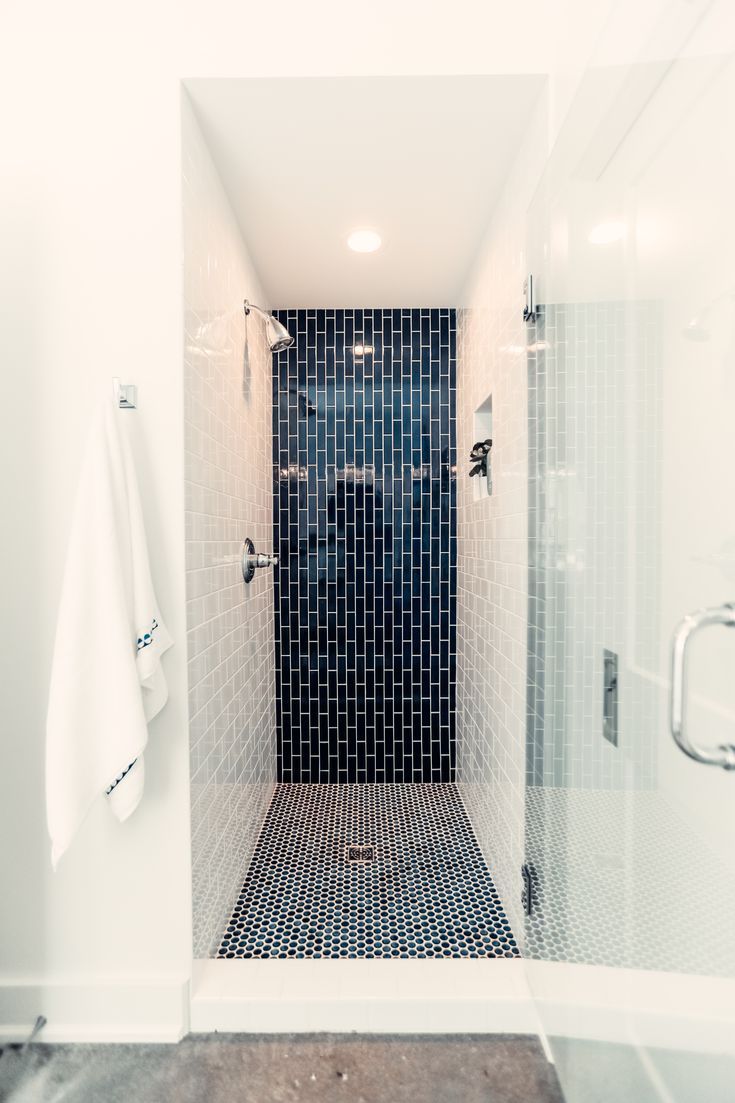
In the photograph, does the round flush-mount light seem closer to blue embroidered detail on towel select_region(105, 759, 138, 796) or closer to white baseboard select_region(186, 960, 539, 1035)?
blue embroidered detail on towel select_region(105, 759, 138, 796)

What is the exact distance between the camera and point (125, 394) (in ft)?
4.76

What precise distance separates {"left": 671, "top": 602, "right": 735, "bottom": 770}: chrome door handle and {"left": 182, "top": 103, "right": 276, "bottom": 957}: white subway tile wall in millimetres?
1145

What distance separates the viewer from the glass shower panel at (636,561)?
29.5 inches

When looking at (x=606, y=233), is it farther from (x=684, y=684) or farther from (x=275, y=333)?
(x=275, y=333)

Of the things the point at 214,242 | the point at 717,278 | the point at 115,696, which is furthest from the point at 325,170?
the point at 115,696

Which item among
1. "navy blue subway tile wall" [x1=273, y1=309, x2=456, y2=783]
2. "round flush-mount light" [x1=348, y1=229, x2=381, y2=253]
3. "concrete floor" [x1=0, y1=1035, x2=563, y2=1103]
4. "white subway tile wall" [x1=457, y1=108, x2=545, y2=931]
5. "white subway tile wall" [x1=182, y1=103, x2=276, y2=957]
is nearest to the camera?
"concrete floor" [x1=0, y1=1035, x2=563, y2=1103]

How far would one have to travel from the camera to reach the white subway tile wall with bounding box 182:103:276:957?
5.14ft

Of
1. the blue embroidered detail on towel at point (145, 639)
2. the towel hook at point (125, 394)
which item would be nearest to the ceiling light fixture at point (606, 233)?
the towel hook at point (125, 394)

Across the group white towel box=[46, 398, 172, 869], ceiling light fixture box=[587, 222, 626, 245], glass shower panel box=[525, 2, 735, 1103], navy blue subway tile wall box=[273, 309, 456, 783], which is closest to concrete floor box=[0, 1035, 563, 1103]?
glass shower panel box=[525, 2, 735, 1103]

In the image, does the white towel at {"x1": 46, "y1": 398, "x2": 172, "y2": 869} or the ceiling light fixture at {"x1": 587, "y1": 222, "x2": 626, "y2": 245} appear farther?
the white towel at {"x1": 46, "y1": 398, "x2": 172, "y2": 869}

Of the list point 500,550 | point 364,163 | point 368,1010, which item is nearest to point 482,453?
point 500,550

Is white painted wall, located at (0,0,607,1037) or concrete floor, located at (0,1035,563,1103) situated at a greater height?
white painted wall, located at (0,0,607,1037)

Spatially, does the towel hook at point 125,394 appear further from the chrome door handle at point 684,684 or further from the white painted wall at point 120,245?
the chrome door handle at point 684,684

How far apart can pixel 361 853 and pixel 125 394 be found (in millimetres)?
1807
